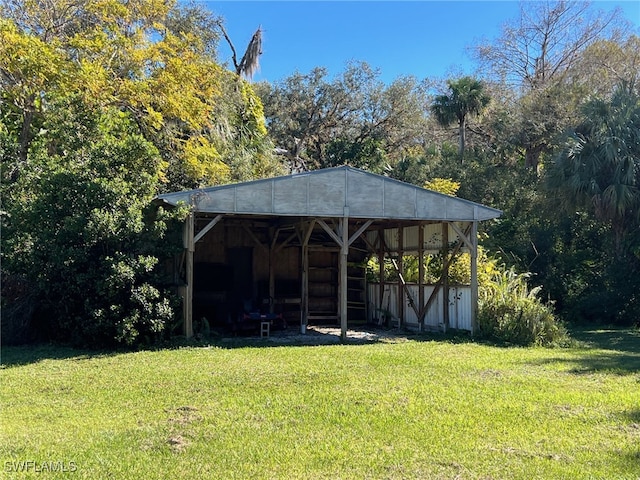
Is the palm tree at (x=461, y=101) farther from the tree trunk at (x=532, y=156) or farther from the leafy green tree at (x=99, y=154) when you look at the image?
the leafy green tree at (x=99, y=154)

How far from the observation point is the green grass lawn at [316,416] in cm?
455

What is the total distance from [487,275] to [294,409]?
902 cm

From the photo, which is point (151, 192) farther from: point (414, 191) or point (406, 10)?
point (406, 10)

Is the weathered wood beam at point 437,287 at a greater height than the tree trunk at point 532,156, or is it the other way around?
the tree trunk at point 532,156

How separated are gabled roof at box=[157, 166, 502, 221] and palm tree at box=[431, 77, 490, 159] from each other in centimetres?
1190

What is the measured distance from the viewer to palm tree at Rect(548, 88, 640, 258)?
15.9m

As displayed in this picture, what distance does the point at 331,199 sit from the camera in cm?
1191

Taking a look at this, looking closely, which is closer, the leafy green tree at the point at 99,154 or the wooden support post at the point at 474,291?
the leafy green tree at the point at 99,154

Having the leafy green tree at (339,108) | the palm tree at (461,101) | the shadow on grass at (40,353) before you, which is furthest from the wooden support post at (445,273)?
the leafy green tree at (339,108)

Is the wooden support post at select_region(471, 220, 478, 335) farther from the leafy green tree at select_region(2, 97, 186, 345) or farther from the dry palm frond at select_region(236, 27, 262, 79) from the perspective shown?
the dry palm frond at select_region(236, 27, 262, 79)

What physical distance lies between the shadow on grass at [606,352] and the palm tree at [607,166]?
3.29 m

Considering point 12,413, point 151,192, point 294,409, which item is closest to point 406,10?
point 151,192

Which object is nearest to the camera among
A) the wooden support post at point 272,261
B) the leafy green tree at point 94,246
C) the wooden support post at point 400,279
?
the leafy green tree at point 94,246

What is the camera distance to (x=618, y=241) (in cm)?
1719
